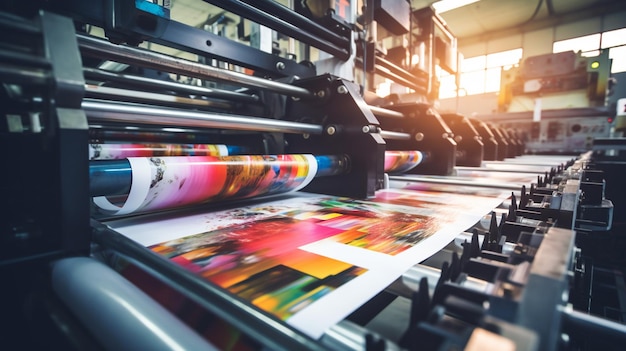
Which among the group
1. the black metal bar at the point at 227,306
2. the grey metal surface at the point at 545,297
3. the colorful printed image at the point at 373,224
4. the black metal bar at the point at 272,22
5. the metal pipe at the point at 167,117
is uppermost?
the black metal bar at the point at 272,22

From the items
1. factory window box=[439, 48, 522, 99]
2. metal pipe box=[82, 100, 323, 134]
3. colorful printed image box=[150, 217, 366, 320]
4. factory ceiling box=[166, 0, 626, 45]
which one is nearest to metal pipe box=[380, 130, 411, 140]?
metal pipe box=[82, 100, 323, 134]

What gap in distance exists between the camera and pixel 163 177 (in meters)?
0.75

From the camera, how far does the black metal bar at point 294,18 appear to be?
44.2 inches

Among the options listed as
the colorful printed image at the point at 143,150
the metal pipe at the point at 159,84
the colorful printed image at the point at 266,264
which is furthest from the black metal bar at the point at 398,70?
the colorful printed image at the point at 266,264

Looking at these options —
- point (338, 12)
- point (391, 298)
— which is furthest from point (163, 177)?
point (338, 12)

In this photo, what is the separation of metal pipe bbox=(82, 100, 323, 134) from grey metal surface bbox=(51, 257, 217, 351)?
1.27ft

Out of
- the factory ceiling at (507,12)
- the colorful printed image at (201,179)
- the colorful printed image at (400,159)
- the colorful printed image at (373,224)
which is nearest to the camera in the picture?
the colorful printed image at (373,224)

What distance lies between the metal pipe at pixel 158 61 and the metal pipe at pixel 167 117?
16cm

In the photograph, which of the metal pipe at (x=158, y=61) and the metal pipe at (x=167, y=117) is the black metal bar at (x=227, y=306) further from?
the metal pipe at (x=158, y=61)

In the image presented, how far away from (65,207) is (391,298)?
552 millimetres

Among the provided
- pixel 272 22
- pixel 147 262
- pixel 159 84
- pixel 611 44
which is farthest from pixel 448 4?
pixel 147 262

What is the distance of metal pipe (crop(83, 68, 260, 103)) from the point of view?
1.12m

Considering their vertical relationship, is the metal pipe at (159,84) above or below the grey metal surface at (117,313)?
above

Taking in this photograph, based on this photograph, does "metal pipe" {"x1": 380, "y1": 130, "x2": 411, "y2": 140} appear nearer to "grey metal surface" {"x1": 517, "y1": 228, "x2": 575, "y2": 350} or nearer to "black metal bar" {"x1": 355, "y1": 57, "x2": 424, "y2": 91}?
"black metal bar" {"x1": 355, "y1": 57, "x2": 424, "y2": 91}
